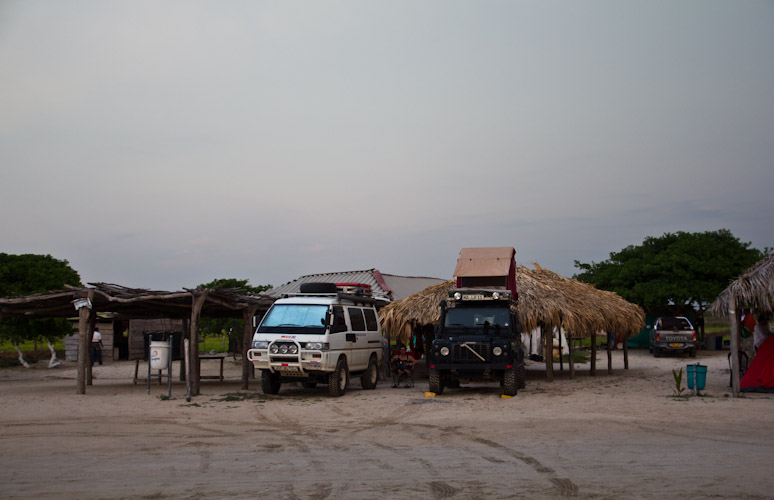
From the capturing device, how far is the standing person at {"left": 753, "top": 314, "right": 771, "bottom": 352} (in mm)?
16438

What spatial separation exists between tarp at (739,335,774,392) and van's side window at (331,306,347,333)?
31.3ft

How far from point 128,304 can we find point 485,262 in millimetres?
9652

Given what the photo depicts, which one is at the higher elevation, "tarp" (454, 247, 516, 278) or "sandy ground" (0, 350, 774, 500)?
"tarp" (454, 247, 516, 278)

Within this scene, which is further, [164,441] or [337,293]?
[337,293]

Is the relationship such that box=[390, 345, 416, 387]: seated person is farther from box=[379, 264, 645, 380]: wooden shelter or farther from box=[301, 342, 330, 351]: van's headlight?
box=[301, 342, 330, 351]: van's headlight

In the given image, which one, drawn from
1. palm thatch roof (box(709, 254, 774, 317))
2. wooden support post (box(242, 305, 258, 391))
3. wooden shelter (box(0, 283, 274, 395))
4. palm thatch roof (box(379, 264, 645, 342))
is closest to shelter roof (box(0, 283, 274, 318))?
wooden shelter (box(0, 283, 274, 395))

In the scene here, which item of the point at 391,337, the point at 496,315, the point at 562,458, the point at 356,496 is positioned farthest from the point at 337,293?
the point at 356,496

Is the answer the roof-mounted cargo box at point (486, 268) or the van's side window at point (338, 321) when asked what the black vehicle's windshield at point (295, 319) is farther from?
the roof-mounted cargo box at point (486, 268)

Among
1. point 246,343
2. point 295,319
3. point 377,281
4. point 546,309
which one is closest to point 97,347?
point 377,281

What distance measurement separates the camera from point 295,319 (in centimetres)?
1639

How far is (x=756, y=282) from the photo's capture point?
15.3 m

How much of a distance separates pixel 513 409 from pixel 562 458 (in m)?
5.45

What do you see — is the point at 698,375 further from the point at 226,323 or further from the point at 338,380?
the point at 226,323

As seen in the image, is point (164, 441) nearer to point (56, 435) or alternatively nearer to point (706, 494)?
point (56, 435)
